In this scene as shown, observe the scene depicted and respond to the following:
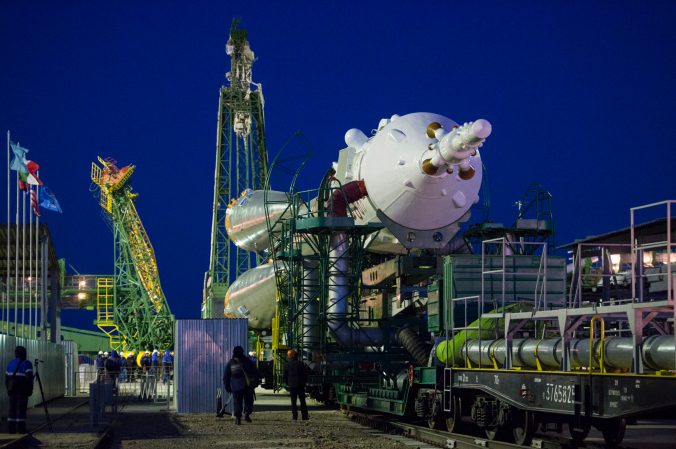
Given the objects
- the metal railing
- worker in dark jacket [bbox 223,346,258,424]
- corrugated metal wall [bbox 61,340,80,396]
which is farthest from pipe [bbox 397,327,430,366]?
corrugated metal wall [bbox 61,340,80,396]

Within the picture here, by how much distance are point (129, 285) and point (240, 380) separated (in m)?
57.1

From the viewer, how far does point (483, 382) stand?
59.1 feet

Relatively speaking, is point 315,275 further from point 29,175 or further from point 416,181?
point 29,175

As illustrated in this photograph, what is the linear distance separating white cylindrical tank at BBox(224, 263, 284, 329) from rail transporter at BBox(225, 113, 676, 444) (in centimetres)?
6

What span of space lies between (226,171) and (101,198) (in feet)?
66.3

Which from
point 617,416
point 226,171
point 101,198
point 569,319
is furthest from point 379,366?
point 101,198

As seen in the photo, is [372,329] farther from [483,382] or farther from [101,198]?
[101,198]

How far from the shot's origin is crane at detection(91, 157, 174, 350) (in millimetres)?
77438

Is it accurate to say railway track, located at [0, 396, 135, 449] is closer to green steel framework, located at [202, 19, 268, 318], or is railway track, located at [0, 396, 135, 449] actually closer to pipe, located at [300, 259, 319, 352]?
pipe, located at [300, 259, 319, 352]

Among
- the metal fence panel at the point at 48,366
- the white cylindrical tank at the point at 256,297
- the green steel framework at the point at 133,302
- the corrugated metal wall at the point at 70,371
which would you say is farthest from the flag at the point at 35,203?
the green steel framework at the point at 133,302

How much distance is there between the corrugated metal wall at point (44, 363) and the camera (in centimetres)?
2606

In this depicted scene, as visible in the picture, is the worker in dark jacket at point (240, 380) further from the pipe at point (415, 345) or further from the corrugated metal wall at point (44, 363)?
the corrugated metal wall at point (44, 363)

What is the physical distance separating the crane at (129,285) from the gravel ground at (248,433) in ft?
170

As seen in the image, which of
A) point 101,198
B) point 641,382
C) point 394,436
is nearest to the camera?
point 641,382
